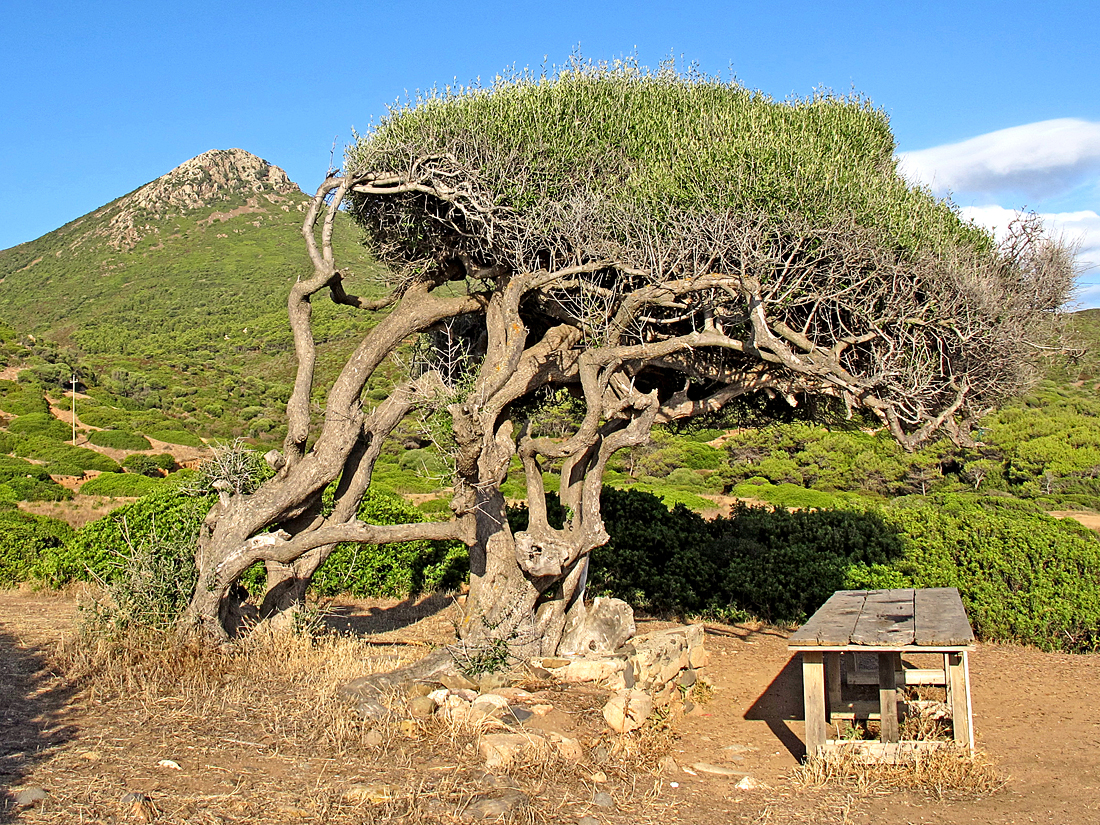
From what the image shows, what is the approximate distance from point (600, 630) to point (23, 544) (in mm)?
9072

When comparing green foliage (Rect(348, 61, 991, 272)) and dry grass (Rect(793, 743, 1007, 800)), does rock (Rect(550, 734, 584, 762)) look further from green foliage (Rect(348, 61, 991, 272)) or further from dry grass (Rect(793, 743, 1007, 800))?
green foliage (Rect(348, 61, 991, 272))

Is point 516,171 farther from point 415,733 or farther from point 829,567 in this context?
point 829,567

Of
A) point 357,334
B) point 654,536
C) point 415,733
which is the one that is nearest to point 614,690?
point 415,733

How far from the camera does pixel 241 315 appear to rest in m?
55.3

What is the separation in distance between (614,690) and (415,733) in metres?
2.10

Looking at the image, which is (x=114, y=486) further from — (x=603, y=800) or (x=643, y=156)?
(x=603, y=800)

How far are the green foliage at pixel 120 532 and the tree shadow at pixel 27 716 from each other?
2.54 m

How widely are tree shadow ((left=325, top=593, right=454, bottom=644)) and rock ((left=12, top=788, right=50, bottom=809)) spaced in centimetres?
513

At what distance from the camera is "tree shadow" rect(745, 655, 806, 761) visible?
704 cm

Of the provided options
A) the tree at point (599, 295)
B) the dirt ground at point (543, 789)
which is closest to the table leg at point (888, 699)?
the dirt ground at point (543, 789)

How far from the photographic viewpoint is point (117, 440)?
3156 cm

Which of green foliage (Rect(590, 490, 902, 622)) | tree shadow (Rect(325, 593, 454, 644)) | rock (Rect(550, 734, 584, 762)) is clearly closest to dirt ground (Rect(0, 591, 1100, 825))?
rock (Rect(550, 734, 584, 762))

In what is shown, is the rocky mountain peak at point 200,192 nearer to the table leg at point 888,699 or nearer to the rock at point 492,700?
the rock at point 492,700

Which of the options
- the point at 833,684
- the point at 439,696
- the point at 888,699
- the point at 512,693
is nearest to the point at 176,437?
the point at 512,693
